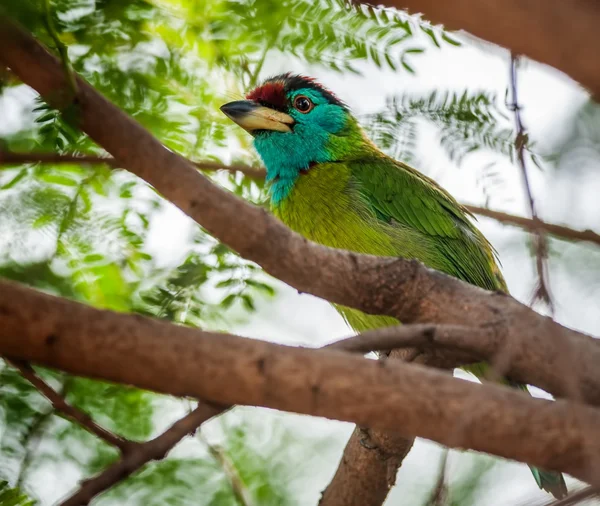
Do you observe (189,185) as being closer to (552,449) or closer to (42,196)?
(552,449)

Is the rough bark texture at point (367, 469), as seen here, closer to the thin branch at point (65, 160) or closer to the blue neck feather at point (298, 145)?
the thin branch at point (65, 160)

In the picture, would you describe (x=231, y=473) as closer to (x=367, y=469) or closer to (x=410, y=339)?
(x=367, y=469)

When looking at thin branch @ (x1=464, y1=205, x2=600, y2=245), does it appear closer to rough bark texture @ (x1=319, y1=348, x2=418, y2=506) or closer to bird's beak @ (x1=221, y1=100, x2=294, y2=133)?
rough bark texture @ (x1=319, y1=348, x2=418, y2=506)

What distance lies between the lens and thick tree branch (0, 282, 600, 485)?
75.9 inches

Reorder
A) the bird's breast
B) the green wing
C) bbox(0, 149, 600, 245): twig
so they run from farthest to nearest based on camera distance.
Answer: the green wing, the bird's breast, bbox(0, 149, 600, 245): twig

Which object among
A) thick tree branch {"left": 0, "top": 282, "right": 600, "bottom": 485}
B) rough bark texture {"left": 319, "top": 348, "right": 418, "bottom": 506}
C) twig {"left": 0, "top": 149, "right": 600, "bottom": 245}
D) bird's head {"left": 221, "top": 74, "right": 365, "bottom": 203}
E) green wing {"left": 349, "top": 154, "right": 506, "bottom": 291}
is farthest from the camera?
bird's head {"left": 221, "top": 74, "right": 365, "bottom": 203}

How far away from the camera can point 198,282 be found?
10.9 feet

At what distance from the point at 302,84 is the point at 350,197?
0.89m

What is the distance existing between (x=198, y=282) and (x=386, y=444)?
3.12 ft

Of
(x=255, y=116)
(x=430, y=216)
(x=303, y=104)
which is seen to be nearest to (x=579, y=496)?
(x=430, y=216)

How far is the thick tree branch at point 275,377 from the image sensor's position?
75.9 inches

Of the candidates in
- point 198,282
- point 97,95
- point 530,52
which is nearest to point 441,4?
point 530,52

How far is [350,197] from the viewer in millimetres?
4324

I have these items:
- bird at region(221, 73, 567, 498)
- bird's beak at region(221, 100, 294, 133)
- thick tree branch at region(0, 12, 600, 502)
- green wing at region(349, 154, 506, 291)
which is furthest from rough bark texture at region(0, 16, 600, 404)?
bird's beak at region(221, 100, 294, 133)
